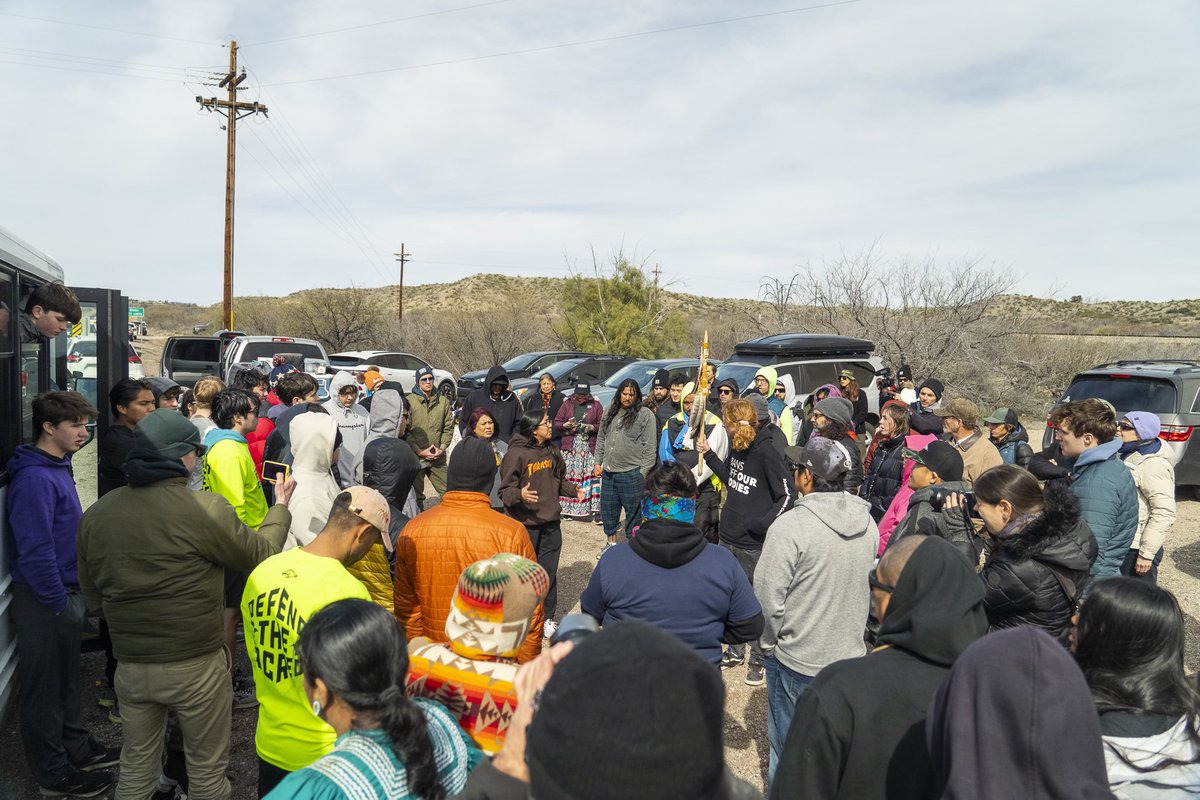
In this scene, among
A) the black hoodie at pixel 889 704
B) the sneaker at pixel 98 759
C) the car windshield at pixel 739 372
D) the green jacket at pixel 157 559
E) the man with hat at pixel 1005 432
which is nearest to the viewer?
the black hoodie at pixel 889 704

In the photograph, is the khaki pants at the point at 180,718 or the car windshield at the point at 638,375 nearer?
the khaki pants at the point at 180,718

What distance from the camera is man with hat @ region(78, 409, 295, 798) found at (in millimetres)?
3066

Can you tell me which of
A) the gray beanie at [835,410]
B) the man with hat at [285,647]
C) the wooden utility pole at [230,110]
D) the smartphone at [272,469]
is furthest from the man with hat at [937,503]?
the wooden utility pole at [230,110]

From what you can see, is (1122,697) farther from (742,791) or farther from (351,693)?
(351,693)

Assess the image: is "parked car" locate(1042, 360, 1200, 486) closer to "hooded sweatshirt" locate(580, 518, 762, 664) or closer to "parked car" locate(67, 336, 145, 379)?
"hooded sweatshirt" locate(580, 518, 762, 664)

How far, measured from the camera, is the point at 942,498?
13.8 feet

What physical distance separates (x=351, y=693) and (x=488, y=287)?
295ft

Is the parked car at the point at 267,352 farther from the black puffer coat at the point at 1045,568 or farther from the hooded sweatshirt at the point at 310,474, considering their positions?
the black puffer coat at the point at 1045,568

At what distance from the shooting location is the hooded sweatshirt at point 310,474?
4355 millimetres

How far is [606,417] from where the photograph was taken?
7.81 m

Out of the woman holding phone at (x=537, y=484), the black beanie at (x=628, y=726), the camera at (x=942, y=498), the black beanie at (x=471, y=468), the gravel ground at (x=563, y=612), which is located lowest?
the gravel ground at (x=563, y=612)

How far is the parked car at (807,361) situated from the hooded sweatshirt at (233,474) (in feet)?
29.6

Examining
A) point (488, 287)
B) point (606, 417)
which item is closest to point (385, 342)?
point (606, 417)

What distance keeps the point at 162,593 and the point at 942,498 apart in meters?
3.99
